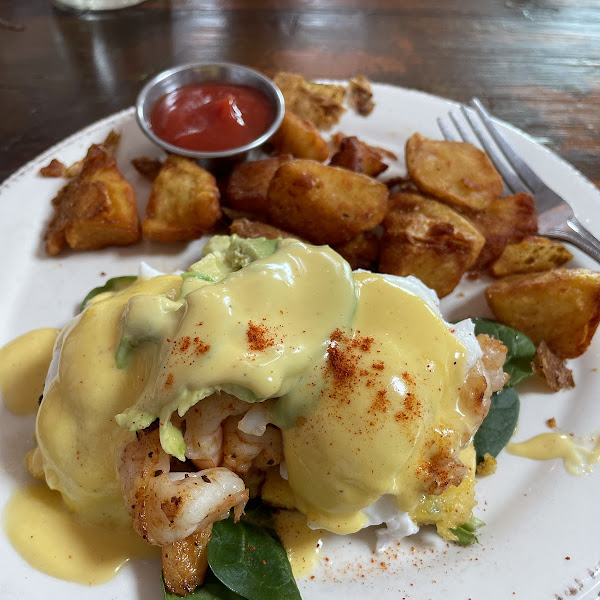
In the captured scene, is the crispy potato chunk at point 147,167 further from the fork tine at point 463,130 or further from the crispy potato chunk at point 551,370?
the crispy potato chunk at point 551,370

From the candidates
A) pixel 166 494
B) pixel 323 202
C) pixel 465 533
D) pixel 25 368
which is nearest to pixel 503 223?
pixel 323 202

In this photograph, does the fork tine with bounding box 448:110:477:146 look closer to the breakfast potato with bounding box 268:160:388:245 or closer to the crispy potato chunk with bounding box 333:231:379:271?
the breakfast potato with bounding box 268:160:388:245

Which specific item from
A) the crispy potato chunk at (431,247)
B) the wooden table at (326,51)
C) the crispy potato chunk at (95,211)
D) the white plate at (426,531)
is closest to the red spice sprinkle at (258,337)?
the white plate at (426,531)

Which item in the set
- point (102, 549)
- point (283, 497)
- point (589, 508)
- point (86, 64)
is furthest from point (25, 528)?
point (86, 64)

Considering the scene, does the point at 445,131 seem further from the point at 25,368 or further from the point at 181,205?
the point at 25,368

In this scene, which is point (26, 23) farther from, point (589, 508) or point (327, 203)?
point (589, 508)

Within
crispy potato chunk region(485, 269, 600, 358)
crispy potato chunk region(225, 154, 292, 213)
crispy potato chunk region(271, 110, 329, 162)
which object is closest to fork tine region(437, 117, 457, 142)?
crispy potato chunk region(271, 110, 329, 162)
